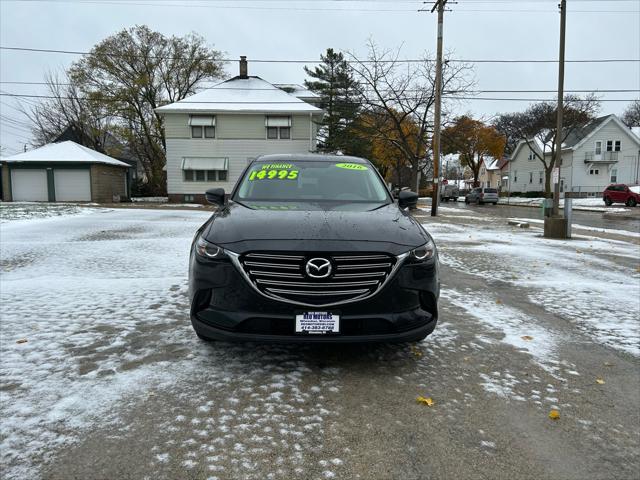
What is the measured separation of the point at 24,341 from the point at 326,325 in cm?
266

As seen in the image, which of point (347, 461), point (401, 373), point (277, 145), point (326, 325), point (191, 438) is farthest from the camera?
point (277, 145)

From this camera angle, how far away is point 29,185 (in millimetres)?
31703

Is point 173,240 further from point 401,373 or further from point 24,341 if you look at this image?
point 401,373

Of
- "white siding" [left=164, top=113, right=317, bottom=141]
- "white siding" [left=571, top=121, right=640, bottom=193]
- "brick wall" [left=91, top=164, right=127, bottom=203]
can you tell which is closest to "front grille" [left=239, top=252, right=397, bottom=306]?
"white siding" [left=164, top=113, right=317, bottom=141]

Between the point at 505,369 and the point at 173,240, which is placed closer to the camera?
the point at 505,369

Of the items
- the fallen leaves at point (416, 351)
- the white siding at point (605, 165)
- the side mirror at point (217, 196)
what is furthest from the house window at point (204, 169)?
the white siding at point (605, 165)

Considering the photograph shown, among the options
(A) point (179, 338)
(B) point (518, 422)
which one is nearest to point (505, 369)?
(B) point (518, 422)

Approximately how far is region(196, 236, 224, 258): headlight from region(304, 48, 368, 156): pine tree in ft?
104

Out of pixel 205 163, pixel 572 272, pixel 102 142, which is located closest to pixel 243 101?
pixel 205 163

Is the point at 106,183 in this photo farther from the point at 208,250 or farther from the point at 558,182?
the point at 208,250

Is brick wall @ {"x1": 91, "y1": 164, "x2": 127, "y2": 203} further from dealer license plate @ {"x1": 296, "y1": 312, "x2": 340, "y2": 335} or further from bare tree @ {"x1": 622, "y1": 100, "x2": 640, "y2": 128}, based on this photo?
bare tree @ {"x1": 622, "y1": 100, "x2": 640, "y2": 128}

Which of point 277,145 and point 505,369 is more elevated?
point 277,145

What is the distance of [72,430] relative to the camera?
2633mm

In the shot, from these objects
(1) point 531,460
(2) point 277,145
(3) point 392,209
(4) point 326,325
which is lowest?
(1) point 531,460
